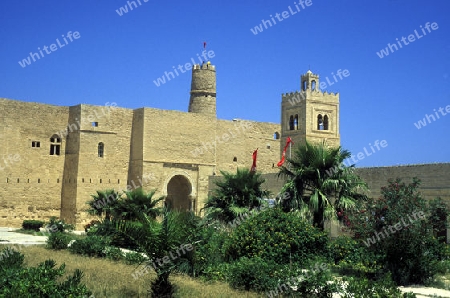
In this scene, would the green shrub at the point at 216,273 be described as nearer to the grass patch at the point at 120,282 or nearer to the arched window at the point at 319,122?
the grass patch at the point at 120,282

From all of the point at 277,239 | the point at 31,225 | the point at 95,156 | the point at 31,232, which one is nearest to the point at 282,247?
the point at 277,239

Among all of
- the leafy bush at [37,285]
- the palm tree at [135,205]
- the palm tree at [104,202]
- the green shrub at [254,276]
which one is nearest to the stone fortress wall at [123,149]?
the palm tree at [104,202]

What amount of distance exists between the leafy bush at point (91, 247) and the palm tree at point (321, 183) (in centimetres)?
537

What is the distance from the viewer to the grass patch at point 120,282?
9469 mm

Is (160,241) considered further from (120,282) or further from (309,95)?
(309,95)

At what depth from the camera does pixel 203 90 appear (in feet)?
120

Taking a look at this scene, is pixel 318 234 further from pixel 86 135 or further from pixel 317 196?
pixel 86 135

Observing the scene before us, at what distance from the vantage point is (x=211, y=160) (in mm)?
31734

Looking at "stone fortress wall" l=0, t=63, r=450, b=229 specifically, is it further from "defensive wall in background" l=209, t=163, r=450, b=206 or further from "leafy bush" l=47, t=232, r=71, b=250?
"leafy bush" l=47, t=232, r=71, b=250

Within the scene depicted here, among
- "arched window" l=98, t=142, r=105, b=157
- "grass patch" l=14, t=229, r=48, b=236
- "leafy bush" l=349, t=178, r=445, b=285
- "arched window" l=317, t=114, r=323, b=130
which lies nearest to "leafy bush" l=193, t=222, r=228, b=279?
"leafy bush" l=349, t=178, r=445, b=285

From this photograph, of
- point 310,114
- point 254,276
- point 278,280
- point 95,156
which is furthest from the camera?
point 310,114

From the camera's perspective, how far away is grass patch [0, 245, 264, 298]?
9.47m

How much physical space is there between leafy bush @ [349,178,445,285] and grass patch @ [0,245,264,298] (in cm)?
332

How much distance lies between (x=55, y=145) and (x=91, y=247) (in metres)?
14.6
